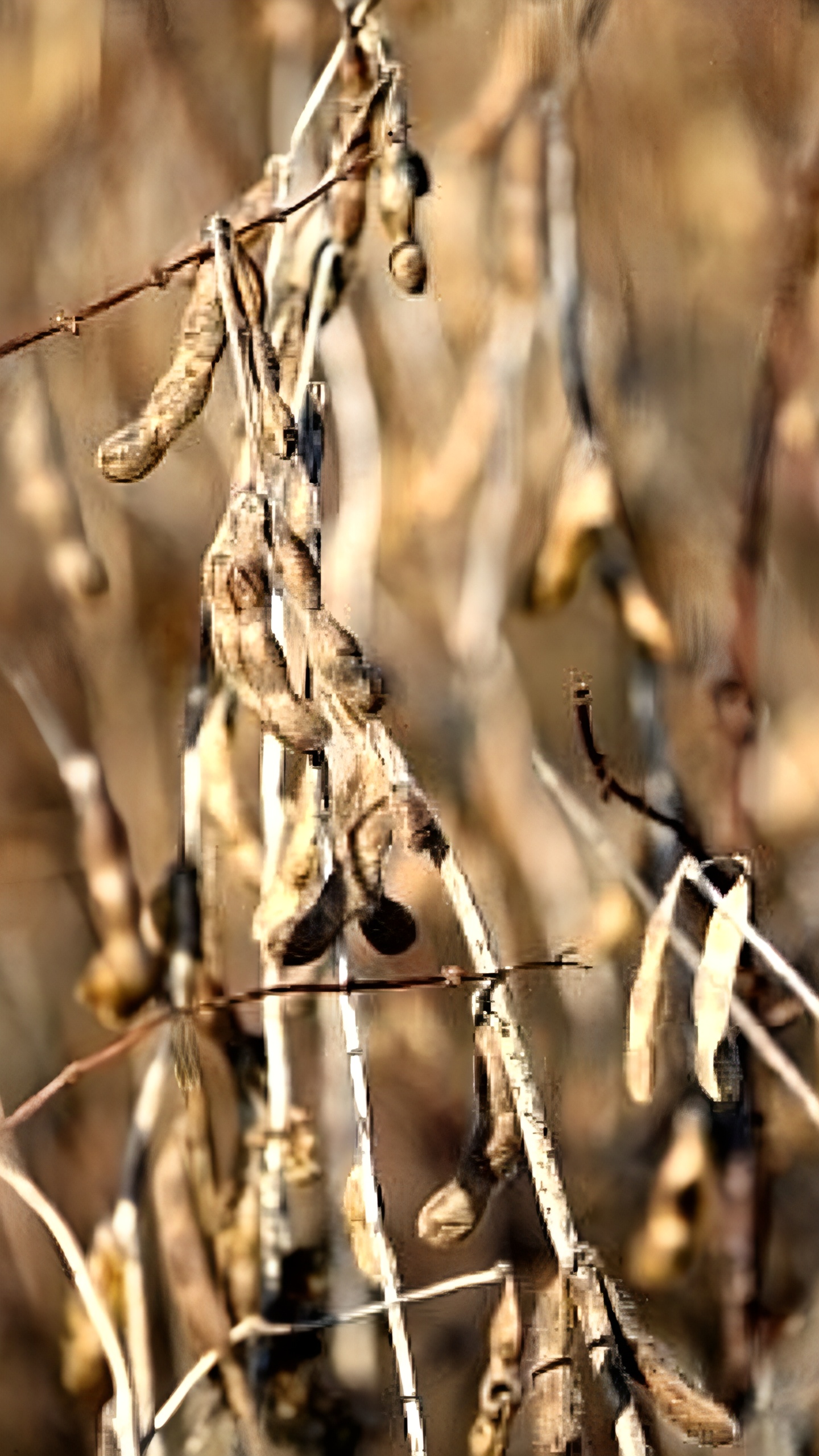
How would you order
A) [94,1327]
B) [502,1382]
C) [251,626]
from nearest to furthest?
[251,626]
[502,1382]
[94,1327]

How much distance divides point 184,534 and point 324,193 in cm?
20

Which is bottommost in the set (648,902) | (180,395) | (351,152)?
(648,902)

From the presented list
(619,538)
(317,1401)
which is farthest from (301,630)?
(317,1401)

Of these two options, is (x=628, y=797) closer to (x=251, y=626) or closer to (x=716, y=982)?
(x=716, y=982)

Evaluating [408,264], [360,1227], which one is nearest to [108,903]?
[360,1227]

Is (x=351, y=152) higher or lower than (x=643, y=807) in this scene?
higher

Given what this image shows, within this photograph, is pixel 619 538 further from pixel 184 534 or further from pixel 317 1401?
pixel 317 1401

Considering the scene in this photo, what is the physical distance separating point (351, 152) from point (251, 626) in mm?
245

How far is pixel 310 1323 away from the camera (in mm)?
A: 717

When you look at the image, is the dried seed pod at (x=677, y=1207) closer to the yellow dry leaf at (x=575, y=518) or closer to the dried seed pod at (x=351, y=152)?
the yellow dry leaf at (x=575, y=518)

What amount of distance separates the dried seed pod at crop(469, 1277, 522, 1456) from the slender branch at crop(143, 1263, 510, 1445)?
0.05 ft

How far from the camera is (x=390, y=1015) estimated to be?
818 millimetres

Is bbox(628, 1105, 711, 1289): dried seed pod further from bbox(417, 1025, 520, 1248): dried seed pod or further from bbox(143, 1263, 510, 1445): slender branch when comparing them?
bbox(417, 1025, 520, 1248): dried seed pod

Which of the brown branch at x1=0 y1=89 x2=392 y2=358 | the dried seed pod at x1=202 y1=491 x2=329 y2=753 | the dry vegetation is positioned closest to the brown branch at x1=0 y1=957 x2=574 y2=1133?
the dry vegetation
